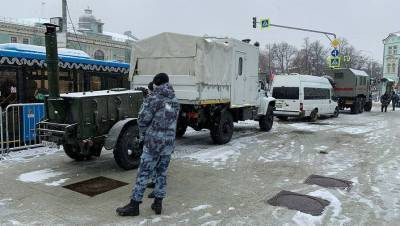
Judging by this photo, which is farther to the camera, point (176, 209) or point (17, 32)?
point (17, 32)

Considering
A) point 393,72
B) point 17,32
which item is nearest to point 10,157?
point 17,32

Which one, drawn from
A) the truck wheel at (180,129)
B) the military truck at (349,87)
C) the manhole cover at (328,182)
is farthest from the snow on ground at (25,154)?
the military truck at (349,87)

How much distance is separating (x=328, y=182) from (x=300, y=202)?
1.49m

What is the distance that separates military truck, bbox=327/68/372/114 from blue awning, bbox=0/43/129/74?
16.9m

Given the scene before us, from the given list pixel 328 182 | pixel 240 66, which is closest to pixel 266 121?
pixel 240 66

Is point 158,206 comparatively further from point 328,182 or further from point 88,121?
point 328,182

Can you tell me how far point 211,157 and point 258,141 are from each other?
3176 mm

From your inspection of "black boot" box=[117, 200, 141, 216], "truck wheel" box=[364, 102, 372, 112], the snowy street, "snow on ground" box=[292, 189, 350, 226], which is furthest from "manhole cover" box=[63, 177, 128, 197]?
"truck wheel" box=[364, 102, 372, 112]

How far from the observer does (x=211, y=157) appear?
351 inches

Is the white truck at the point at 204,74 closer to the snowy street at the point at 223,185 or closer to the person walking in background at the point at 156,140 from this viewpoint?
the snowy street at the point at 223,185

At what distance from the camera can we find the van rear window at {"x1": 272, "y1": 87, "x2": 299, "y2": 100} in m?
18.0

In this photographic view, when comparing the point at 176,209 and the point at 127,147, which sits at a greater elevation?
the point at 127,147

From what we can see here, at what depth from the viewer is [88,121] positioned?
276 inches

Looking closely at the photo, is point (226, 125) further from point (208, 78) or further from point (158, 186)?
point (158, 186)
